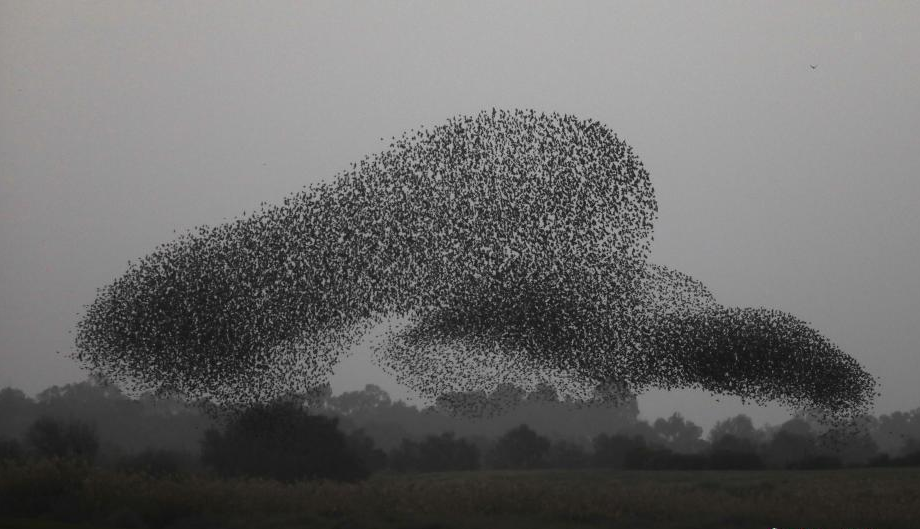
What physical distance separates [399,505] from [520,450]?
101 feet

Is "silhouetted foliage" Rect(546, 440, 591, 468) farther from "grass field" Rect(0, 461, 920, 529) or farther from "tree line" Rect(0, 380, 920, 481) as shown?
"grass field" Rect(0, 461, 920, 529)

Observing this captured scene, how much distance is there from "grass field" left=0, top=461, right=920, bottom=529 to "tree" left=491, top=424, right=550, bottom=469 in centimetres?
2600

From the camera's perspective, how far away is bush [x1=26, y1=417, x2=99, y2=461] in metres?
35.9

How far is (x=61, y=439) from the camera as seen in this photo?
37406 mm

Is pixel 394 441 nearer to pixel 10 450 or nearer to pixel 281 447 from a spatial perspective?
pixel 281 447

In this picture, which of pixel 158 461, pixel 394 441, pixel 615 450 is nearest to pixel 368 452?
pixel 158 461

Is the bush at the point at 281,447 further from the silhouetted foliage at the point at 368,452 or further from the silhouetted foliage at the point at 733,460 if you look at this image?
the silhouetted foliage at the point at 733,460

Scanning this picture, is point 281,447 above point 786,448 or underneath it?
above

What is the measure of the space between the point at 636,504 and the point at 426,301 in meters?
12.5

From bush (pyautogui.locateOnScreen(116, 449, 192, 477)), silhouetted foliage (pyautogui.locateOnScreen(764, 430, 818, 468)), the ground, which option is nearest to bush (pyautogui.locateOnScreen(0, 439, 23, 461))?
bush (pyautogui.locateOnScreen(116, 449, 192, 477))

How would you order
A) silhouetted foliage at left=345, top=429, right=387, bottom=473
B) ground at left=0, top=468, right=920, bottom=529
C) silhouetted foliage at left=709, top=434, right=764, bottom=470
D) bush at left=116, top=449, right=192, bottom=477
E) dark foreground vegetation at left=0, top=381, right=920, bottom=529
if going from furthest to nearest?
silhouetted foliage at left=345, top=429, right=387, bottom=473 → silhouetted foliage at left=709, top=434, right=764, bottom=470 → bush at left=116, top=449, right=192, bottom=477 → dark foreground vegetation at left=0, top=381, right=920, bottom=529 → ground at left=0, top=468, right=920, bottom=529

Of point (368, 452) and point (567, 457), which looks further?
point (567, 457)

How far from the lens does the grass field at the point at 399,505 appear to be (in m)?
21.7

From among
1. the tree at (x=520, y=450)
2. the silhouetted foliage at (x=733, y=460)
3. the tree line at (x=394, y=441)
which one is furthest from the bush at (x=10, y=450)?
the silhouetted foliage at (x=733, y=460)
